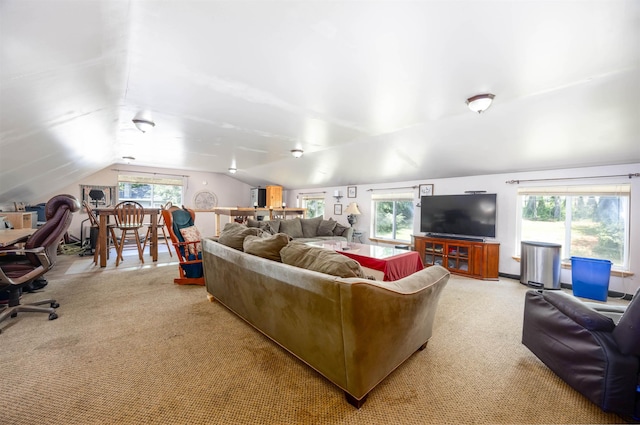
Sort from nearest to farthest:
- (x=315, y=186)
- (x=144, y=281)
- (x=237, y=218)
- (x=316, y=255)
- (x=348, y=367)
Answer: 1. (x=348, y=367)
2. (x=316, y=255)
3. (x=144, y=281)
4. (x=237, y=218)
5. (x=315, y=186)

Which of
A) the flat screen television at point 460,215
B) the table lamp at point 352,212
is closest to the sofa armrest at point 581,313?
the flat screen television at point 460,215

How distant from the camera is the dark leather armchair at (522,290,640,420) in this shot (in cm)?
133

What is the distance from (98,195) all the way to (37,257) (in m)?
5.43

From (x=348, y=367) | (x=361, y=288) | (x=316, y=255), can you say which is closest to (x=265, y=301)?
(x=316, y=255)

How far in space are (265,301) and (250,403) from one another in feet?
2.18

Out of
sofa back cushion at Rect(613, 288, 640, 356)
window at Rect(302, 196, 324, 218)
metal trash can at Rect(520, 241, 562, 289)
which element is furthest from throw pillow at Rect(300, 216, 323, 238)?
sofa back cushion at Rect(613, 288, 640, 356)

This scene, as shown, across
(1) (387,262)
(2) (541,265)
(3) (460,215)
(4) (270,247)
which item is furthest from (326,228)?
(4) (270,247)

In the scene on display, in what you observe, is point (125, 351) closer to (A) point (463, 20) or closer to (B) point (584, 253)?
(A) point (463, 20)

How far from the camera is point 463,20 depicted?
1.47 m

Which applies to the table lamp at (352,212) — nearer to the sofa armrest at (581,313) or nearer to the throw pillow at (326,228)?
the throw pillow at (326,228)

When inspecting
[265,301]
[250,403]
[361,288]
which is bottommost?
[250,403]

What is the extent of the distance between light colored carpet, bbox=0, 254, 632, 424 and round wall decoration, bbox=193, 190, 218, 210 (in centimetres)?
596

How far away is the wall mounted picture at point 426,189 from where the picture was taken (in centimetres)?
525

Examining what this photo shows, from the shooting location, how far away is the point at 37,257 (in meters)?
2.41
